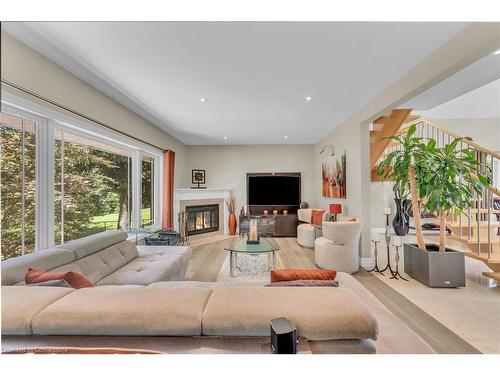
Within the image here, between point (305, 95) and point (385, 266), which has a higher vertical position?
point (305, 95)

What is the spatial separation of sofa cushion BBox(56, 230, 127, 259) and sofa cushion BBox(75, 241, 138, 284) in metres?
0.04

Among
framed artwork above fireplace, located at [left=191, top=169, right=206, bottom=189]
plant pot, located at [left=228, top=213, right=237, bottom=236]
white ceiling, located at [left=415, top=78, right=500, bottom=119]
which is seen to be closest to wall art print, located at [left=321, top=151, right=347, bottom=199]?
white ceiling, located at [left=415, top=78, right=500, bottom=119]

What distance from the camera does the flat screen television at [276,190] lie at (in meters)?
6.22

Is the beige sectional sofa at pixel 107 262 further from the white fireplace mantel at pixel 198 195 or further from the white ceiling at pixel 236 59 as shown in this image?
Result: the white fireplace mantel at pixel 198 195

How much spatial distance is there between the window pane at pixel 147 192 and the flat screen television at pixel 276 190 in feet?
8.89

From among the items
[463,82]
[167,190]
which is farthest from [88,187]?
[463,82]

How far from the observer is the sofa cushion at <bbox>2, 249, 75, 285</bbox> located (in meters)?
1.38

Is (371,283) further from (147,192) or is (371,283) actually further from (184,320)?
(147,192)

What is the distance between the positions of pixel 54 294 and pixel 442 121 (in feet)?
26.8

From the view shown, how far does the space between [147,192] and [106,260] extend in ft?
7.55

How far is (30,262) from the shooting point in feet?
5.05

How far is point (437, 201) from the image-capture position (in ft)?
9.05
